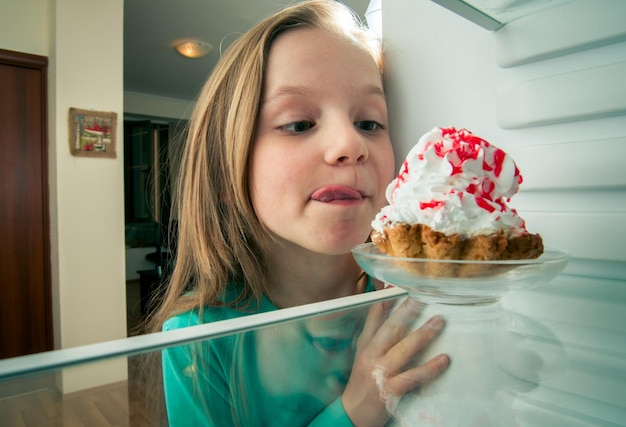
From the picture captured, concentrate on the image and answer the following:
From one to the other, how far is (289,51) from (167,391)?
412 mm

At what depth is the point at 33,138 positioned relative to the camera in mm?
2324

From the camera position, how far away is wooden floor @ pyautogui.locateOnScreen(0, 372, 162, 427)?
0.53 feet

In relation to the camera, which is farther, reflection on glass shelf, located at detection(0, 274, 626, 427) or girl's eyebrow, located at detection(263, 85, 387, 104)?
girl's eyebrow, located at detection(263, 85, 387, 104)

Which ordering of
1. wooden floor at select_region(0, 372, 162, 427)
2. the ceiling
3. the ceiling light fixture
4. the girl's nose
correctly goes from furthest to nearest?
the ceiling light fixture
the ceiling
the girl's nose
wooden floor at select_region(0, 372, 162, 427)

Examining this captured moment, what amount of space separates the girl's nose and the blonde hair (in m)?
0.11

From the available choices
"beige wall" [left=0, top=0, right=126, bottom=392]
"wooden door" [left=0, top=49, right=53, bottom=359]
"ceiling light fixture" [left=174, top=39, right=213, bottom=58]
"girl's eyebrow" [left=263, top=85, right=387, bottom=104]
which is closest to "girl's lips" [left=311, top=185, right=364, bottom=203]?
"girl's eyebrow" [left=263, top=85, right=387, bottom=104]

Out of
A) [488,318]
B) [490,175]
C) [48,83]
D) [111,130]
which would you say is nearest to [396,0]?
[490,175]

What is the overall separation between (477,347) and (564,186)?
0.14m

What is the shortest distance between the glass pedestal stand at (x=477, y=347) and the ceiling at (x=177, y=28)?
2.07 m

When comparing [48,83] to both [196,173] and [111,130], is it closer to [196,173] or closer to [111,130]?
[111,130]

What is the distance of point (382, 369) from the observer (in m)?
0.28

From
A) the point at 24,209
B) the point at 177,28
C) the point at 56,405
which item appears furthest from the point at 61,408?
the point at 177,28

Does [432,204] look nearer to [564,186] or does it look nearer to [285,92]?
[564,186]

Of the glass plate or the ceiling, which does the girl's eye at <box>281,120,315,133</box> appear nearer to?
→ the glass plate
